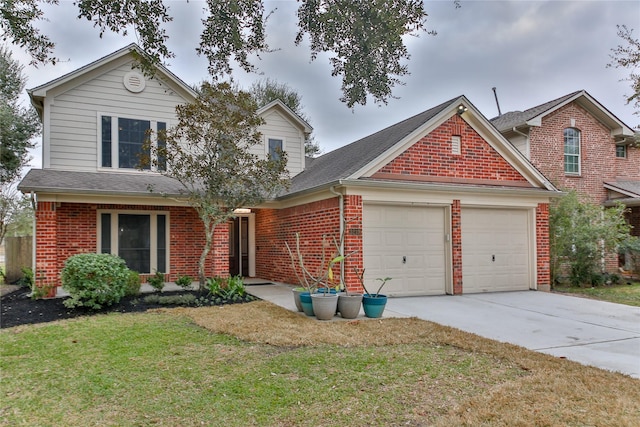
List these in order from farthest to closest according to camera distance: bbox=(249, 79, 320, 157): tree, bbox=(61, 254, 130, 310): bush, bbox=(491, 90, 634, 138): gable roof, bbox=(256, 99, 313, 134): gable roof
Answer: bbox=(249, 79, 320, 157): tree → bbox=(491, 90, 634, 138): gable roof → bbox=(256, 99, 313, 134): gable roof → bbox=(61, 254, 130, 310): bush

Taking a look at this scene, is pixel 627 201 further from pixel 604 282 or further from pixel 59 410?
pixel 59 410

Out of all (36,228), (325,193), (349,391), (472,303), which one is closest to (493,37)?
(325,193)

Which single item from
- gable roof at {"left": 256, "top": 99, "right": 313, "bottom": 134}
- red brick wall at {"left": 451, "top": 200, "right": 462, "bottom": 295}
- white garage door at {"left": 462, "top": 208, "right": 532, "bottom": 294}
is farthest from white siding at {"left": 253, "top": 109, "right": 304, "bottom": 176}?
white garage door at {"left": 462, "top": 208, "right": 532, "bottom": 294}

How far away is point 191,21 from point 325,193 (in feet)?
16.4

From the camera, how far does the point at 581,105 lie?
53.0 feet

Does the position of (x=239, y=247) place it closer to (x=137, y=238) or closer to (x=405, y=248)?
(x=137, y=238)

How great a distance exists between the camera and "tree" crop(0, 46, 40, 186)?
15.3m

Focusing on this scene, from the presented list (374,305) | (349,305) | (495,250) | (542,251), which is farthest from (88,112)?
(542,251)

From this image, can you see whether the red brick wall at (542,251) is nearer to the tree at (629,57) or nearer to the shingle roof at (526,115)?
the tree at (629,57)

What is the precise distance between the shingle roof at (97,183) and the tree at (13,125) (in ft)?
20.1

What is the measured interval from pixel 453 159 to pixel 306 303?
5.70m

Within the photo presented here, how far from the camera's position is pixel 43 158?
446 inches

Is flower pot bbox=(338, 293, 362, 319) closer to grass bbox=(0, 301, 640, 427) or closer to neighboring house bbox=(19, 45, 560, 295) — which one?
grass bbox=(0, 301, 640, 427)

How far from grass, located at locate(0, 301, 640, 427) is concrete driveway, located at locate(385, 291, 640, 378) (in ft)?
2.07
